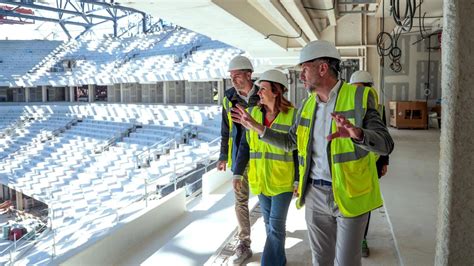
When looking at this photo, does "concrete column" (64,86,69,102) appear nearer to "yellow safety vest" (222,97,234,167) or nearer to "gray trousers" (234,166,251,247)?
"yellow safety vest" (222,97,234,167)

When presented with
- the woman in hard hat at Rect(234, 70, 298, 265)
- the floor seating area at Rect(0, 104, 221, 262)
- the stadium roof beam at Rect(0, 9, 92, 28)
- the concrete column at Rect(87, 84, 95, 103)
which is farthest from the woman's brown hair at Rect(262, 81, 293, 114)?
the concrete column at Rect(87, 84, 95, 103)

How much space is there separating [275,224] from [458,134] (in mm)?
1808

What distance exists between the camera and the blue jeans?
277cm

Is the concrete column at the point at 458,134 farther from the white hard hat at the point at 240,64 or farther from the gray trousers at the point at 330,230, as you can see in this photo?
the white hard hat at the point at 240,64

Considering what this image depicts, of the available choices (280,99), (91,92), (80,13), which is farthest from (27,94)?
(280,99)

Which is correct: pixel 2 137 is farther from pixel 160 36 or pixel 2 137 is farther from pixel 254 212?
pixel 254 212

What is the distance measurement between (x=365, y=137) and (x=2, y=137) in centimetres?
2928

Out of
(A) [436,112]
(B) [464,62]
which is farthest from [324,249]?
(A) [436,112]

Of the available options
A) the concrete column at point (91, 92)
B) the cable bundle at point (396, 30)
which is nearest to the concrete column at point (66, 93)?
the concrete column at point (91, 92)

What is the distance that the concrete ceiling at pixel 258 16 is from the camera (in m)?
3.97

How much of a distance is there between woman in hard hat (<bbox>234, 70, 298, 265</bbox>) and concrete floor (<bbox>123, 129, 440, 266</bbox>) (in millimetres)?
508

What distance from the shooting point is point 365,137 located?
1.71m

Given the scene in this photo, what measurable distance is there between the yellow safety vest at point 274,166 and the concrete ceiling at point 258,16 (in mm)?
1553

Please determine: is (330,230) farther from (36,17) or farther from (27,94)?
(27,94)
